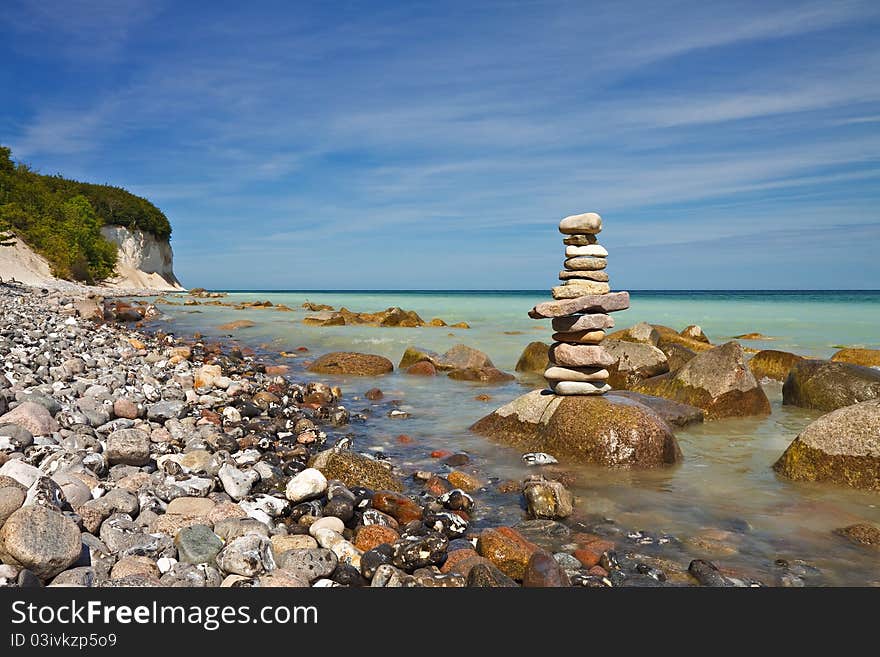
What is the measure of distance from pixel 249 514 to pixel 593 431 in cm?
524

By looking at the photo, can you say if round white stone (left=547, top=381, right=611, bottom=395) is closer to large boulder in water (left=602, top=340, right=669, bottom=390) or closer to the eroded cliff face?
large boulder in water (left=602, top=340, right=669, bottom=390)

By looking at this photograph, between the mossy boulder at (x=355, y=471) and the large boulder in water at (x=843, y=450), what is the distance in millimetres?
5425

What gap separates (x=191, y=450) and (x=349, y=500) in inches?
103

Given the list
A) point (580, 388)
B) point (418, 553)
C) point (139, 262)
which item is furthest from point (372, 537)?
point (139, 262)

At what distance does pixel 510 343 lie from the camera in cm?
2645

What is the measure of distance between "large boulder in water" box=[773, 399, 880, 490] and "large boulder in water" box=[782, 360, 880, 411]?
4653mm

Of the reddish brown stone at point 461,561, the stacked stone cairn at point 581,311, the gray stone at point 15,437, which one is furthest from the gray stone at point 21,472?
the stacked stone cairn at point 581,311

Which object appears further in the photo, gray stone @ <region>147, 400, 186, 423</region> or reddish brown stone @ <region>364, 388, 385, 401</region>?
reddish brown stone @ <region>364, 388, 385, 401</region>

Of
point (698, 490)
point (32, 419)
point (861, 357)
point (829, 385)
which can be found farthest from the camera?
point (861, 357)

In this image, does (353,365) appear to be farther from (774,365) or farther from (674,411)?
(774,365)

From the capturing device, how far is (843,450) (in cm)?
745

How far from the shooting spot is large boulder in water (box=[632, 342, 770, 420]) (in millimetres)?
11492

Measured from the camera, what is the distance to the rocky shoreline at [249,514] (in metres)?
4.22
